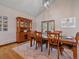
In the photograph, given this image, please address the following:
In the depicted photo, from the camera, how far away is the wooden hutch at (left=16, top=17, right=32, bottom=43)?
580 centimetres

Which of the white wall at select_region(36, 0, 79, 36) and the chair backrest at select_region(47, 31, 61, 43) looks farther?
the white wall at select_region(36, 0, 79, 36)

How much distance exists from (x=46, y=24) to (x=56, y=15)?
1.16 m

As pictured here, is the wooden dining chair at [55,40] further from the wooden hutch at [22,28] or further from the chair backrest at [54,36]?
the wooden hutch at [22,28]

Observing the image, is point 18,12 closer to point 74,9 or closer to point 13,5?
point 13,5

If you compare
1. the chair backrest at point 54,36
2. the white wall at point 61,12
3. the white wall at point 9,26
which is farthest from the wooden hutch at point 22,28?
the chair backrest at point 54,36

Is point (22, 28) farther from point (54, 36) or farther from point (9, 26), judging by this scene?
point (54, 36)

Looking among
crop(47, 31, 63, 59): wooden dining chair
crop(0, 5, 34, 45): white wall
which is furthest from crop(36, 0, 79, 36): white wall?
crop(47, 31, 63, 59): wooden dining chair

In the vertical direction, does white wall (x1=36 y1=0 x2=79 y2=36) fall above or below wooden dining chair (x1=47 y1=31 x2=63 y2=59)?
above

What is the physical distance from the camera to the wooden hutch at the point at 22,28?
19.0 feet

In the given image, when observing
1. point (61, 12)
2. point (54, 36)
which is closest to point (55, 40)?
point (54, 36)

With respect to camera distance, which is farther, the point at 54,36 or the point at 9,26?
the point at 9,26

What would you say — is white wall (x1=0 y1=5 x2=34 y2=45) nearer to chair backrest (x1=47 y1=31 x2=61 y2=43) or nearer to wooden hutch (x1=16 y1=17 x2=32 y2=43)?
wooden hutch (x1=16 y1=17 x2=32 y2=43)

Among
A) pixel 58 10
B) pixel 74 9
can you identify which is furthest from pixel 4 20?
pixel 74 9

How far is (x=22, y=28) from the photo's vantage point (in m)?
6.11
